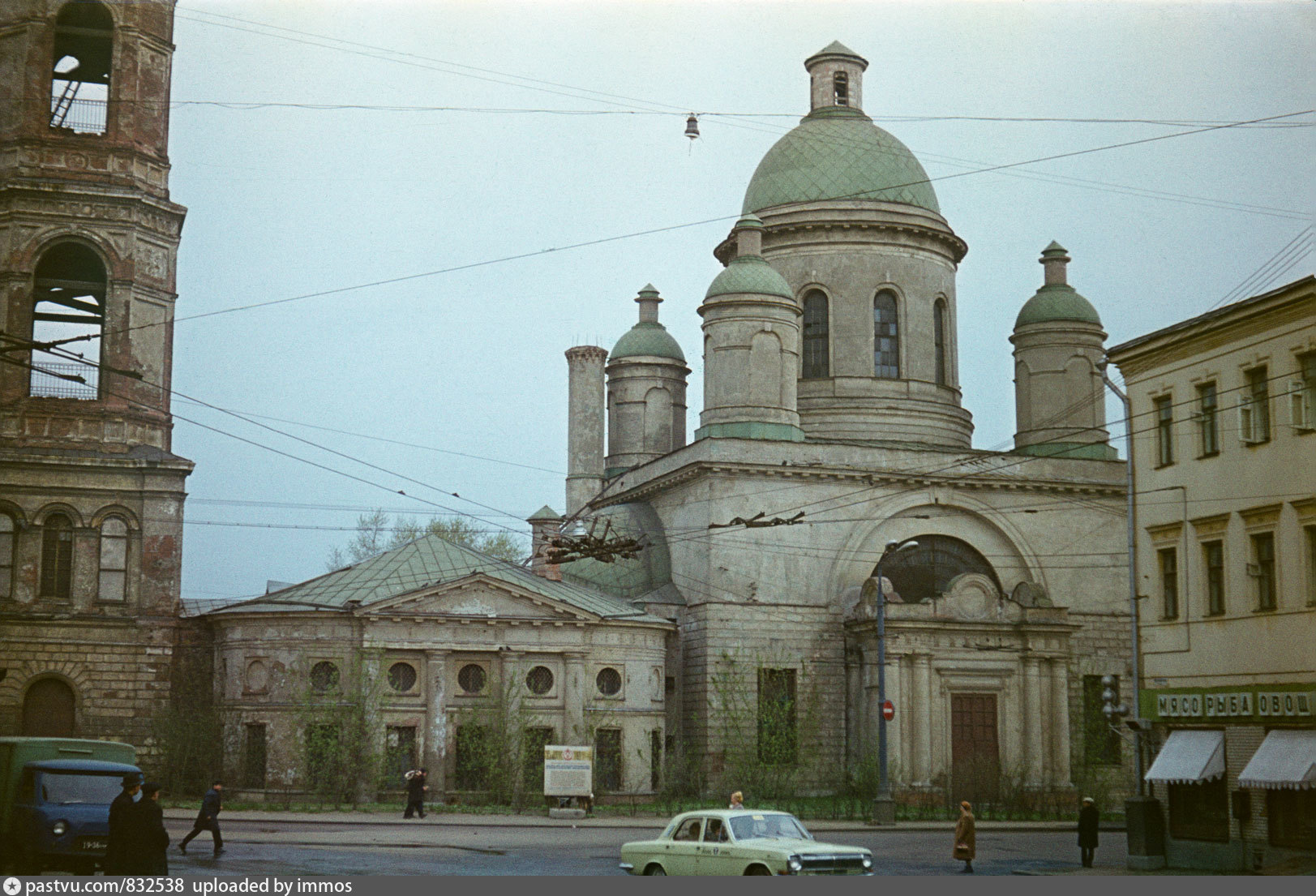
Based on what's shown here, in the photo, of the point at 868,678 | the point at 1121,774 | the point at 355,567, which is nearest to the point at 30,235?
the point at 355,567

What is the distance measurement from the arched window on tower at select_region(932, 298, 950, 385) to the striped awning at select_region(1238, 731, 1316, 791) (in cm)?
3139

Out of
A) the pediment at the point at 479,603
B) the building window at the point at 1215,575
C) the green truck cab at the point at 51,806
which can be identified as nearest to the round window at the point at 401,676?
the pediment at the point at 479,603

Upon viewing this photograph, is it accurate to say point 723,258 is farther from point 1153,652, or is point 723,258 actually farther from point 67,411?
point 1153,652

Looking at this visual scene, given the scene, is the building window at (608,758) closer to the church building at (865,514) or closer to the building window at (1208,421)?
the church building at (865,514)

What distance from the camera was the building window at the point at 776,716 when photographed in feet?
147

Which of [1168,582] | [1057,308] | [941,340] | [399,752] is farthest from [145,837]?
[1057,308]

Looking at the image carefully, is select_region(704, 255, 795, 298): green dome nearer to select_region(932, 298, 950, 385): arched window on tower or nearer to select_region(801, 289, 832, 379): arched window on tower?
select_region(801, 289, 832, 379): arched window on tower

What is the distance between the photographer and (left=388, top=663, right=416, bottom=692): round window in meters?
44.7

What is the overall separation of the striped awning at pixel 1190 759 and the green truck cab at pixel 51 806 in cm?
1740

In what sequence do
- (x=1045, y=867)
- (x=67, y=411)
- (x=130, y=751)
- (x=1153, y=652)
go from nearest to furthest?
(x=130, y=751)
(x=1045, y=867)
(x=1153, y=652)
(x=67, y=411)

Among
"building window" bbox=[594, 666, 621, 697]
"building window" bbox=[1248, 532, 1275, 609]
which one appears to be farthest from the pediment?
"building window" bbox=[1248, 532, 1275, 609]

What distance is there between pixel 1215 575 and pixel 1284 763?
14.5ft

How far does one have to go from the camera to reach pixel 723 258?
58906mm

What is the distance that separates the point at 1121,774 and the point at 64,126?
3717 centimetres
